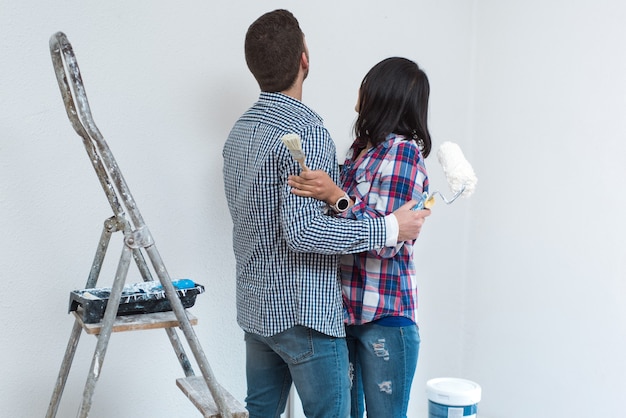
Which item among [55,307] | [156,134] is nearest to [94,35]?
[156,134]

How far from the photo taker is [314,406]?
58.1 inches

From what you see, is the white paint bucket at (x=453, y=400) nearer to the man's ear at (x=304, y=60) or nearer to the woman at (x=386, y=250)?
the woman at (x=386, y=250)

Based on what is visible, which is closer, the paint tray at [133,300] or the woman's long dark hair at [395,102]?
the paint tray at [133,300]

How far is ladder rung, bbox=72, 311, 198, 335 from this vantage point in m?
Result: 1.35

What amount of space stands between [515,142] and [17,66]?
1.82 meters

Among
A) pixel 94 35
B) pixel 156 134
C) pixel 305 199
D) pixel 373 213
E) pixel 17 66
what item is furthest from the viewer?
pixel 156 134

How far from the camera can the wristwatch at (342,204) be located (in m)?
1.44

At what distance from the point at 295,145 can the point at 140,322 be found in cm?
46

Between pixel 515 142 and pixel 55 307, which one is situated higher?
pixel 515 142

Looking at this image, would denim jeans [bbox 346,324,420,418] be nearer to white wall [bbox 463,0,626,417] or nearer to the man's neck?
the man's neck

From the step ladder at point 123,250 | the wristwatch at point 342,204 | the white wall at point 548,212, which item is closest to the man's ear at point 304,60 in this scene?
the wristwatch at point 342,204

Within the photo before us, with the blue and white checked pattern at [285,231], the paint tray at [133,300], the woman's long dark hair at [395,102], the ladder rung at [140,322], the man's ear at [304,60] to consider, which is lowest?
the ladder rung at [140,322]

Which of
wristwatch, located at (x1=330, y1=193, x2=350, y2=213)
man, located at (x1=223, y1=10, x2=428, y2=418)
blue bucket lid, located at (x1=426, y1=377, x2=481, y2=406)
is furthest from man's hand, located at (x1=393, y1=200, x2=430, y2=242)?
blue bucket lid, located at (x1=426, y1=377, x2=481, y2=406)

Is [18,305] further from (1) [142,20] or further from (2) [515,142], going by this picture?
(2) [515,142]
